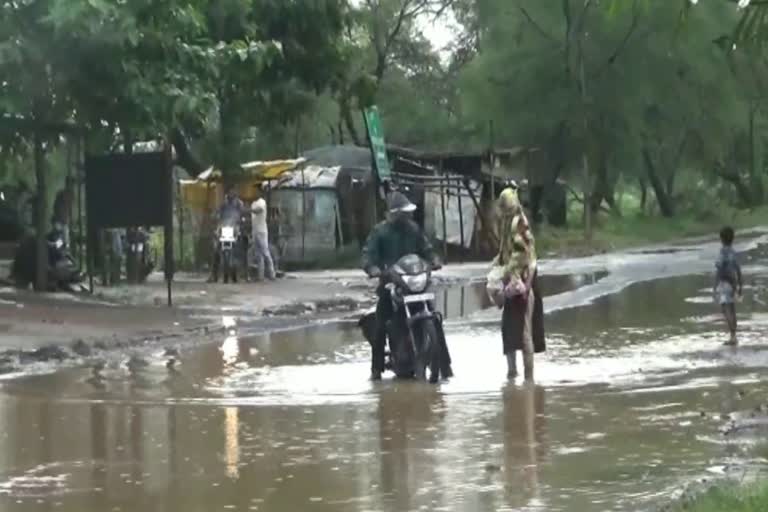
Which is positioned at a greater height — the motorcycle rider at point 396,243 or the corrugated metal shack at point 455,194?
the corrugated metal shack at point 455,194

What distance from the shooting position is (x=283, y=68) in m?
28.1

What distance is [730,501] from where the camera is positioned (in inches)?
302

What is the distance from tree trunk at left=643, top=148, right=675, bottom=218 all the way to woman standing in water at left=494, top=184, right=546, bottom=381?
170 ft

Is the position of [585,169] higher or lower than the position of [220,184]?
higher

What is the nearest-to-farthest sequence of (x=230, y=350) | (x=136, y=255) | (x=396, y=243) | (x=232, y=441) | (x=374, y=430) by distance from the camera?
(x=232, y=441) < (x=374, y=430) < (x=396, y=243) < (x=230, y=350) < (x=136, y=255)

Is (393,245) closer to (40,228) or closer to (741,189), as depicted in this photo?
(40,228)

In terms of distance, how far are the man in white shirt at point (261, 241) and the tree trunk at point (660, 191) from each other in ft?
118

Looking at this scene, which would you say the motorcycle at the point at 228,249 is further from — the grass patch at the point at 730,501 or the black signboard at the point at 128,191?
the grass patch at the point at 730,501

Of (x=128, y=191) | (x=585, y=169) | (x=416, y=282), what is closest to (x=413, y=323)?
(x=416, y=282)

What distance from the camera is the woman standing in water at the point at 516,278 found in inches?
568

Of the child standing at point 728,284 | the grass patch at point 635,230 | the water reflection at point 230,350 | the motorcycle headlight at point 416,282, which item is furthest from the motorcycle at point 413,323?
the grass patch at point 635,230

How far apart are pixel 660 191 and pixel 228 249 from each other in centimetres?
4451

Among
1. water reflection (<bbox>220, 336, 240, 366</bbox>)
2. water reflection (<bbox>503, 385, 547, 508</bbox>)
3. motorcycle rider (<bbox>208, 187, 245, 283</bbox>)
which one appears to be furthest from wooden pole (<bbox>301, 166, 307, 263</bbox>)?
water reflection (<bbox>503, 385, 547, 508</bbox>)

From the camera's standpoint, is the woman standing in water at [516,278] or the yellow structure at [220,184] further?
the yellow structure at [220,184]
